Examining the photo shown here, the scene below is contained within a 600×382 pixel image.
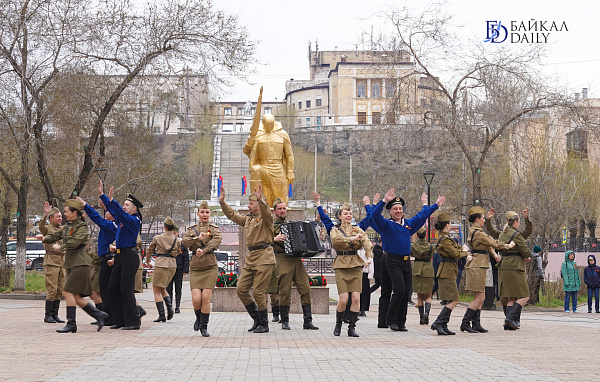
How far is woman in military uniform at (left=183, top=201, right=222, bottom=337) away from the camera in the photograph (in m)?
11.4

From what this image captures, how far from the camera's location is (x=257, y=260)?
1177 centimetres

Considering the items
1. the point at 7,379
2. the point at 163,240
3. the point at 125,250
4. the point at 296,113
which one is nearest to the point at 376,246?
the point at 163,240

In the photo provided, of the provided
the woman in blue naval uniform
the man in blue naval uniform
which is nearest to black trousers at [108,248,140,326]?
the woman in blue naval uniform

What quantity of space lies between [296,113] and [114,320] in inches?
4872

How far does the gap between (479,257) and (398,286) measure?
1.56m

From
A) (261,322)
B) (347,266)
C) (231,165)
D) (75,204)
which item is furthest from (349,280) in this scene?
(231,165)

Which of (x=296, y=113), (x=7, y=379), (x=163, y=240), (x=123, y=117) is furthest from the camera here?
Result: (x=296, y=113)

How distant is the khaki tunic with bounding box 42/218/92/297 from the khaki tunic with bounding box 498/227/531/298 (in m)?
6.55

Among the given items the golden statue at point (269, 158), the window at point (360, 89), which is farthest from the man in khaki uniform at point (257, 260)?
the window at point (360, 89)

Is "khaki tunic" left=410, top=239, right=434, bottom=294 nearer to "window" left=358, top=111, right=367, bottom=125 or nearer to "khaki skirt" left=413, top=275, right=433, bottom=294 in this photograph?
"khaki skirt" left=413, top=275, right=433, bottom=294

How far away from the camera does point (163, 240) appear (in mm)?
14273

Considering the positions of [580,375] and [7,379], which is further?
[580,375]

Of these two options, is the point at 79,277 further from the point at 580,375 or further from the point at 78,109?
the point at 78,109

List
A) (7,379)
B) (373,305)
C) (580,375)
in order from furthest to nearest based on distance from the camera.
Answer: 1. (373,305)
2. (580,375)
3. (7,379)
